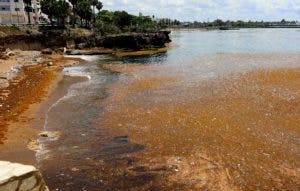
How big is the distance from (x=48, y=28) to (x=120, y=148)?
80336 mm

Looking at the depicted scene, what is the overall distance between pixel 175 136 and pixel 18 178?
14.4 metres

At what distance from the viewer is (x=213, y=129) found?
86.1 feet

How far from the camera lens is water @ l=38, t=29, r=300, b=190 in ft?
61.8

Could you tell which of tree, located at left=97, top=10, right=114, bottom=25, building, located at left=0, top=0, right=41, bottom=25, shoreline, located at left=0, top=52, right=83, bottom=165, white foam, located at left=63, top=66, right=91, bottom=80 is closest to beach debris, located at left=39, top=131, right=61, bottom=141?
shoreline, located at left=0, top=52, right=83, bottom=165

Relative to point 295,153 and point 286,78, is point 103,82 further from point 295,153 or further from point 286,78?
point 295,153

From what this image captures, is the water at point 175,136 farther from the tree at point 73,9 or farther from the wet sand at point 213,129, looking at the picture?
the tree at point 73,9

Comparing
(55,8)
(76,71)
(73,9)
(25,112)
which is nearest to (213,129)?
(25,112)

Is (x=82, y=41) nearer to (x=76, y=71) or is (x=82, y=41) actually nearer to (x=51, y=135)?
(x=76, y=71)

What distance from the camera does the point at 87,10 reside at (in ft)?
373

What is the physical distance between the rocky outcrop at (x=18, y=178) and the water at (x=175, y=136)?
584 cm

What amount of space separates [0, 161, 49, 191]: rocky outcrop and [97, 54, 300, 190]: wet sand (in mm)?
7016

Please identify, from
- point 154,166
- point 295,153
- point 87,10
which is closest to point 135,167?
point 154,166

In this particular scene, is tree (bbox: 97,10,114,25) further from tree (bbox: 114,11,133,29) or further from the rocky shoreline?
the rocky shoreline

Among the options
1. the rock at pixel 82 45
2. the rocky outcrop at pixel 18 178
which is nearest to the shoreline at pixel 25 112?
the rocky outcrop at pixel 18 178
